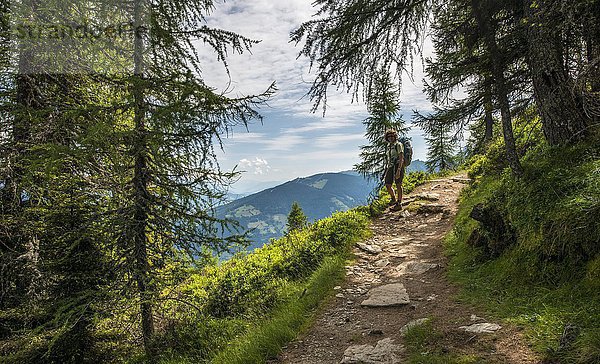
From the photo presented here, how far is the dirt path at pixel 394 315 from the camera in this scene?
3.42m

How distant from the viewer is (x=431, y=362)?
3.24m

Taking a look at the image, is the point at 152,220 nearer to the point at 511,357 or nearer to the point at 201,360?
the point at 201,360

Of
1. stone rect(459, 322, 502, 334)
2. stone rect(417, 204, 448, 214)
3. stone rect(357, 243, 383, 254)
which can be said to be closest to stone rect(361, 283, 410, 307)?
stone rect(459, 322, 502, 334)

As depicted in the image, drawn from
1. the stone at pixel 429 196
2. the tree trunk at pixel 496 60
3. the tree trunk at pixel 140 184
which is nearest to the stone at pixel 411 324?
the tree trunk at pixel 496 60

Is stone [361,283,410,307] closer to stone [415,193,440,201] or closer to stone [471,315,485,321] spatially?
stone [471,315,485,321]

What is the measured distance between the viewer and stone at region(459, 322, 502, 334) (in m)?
3.55

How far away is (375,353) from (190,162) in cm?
487

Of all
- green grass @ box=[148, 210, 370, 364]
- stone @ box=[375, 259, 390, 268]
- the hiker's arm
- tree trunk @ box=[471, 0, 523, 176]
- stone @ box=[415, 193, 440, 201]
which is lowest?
green grass @ box=[148, 210, 370, 364]

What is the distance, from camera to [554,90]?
15.2ft

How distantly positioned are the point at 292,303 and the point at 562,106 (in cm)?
570

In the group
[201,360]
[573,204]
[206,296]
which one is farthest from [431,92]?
[206,296]

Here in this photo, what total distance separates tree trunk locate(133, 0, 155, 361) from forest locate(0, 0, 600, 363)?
0.04 m

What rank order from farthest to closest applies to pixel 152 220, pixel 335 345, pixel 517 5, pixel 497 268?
pixel 152 220
pixel 517 5
pixel 497 268
pixel 335 345

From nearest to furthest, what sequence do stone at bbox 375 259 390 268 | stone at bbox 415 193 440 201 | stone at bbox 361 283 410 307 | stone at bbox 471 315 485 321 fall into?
stone at bbox 471 315 485 321
stone at bbox 361 283 410 307
stone at bbox 375 259 390 268
stone at bbox 415 193 440 201
